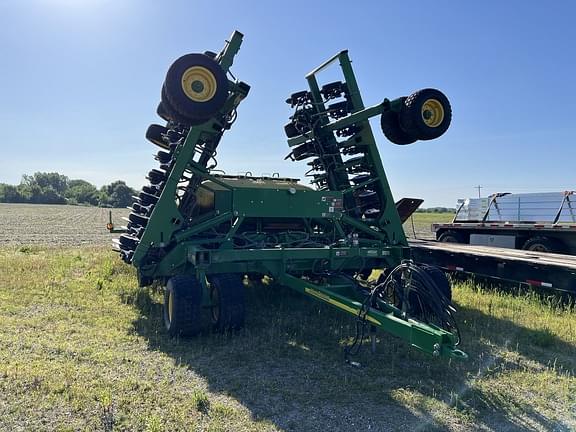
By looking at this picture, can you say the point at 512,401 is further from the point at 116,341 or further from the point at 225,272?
the point at 116,341

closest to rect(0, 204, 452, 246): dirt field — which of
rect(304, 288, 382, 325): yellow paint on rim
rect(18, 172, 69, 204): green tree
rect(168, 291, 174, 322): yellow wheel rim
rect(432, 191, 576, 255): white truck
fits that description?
rect(432, 191, 576, 255): white truck

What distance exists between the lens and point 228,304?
5.25 metres

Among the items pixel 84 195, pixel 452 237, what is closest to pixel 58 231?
pixel 452 237

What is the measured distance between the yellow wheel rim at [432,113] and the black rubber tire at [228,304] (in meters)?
3.29

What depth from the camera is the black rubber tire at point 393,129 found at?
22.0 feet

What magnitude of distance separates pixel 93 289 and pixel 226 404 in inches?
189

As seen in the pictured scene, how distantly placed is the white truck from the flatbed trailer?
89.3 inches

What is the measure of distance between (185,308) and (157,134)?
10.7 feet

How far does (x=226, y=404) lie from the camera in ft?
12.0

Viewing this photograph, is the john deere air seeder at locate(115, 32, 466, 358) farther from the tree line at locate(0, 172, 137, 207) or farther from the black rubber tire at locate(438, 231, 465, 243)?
the tree line at locate(0, 172, 137, 207)

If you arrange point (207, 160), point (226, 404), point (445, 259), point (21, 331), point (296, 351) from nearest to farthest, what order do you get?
point (226, 404) → point (296, 351) → point (21, 331) → point (207, 160) → point (445, 259)

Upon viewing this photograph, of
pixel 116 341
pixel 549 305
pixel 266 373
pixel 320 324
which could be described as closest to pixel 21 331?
pixel 116 341

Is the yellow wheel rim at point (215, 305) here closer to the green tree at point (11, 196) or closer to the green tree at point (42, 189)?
the green tree at point (42, 189)

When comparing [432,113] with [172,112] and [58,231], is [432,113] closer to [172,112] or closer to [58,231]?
[172,112]
